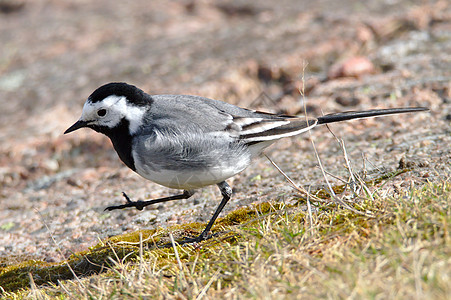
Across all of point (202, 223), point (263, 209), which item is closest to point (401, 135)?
point (263, 209)

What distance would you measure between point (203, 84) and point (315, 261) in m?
4.10

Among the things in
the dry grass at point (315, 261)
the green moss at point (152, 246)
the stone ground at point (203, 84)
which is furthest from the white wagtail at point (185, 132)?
the dry grass at point (315, 261)

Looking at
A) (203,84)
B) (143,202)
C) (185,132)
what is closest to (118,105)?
(185,132)

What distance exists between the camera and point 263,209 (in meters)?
3.42

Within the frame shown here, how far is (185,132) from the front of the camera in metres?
3.36

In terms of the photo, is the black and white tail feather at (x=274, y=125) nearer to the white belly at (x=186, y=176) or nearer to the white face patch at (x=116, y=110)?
the white belly at (x=186, y=176)

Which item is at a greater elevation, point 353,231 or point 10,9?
point 10,9

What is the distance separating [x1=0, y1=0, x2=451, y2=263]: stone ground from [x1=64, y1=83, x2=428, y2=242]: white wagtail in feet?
1.33

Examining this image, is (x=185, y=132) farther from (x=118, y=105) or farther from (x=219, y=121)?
(x=118, y=105)

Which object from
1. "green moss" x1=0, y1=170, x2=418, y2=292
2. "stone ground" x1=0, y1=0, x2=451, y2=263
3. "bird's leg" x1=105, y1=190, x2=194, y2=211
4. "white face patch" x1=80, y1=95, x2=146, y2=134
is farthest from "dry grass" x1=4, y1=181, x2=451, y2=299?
"white face patch" x1=80, y1=95, x2=146, y2=134

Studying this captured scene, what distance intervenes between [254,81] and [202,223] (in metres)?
3.23

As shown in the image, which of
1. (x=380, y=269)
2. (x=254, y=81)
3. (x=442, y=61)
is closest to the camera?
(x=380, y=269)

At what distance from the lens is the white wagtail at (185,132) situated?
3305 mm

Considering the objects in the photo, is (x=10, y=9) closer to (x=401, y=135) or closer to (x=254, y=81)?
(x=254, y=81)
